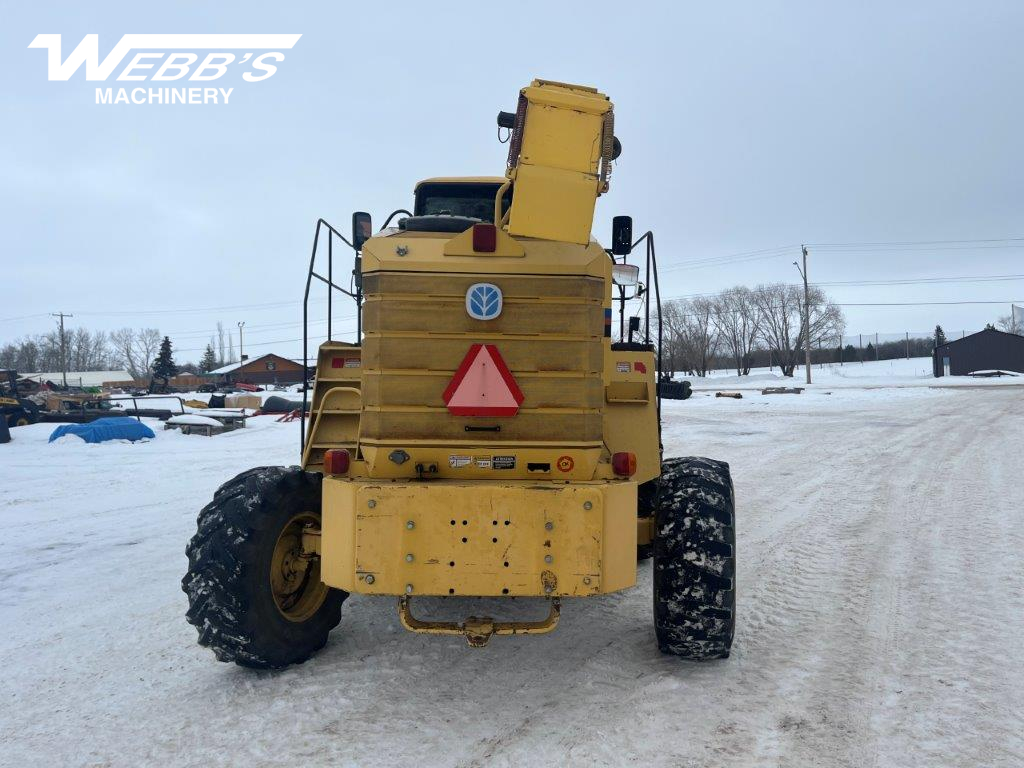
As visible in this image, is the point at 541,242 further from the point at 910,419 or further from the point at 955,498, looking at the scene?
the point at 910,419

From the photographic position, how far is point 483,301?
3.72 metres

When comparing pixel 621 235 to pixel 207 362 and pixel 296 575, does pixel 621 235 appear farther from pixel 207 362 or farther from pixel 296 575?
pixel 207 362

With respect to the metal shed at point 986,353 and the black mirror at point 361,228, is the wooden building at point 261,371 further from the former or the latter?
the black mirror at point 361,228


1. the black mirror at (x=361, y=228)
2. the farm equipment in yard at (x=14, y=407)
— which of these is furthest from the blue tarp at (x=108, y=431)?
the black mirror at (x=361, y=228)

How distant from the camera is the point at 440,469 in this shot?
368 centimetres

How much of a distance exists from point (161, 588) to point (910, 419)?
18595mm

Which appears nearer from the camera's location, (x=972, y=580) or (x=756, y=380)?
(x=972, y=580)

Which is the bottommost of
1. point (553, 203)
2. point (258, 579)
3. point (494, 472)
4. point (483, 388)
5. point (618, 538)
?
point (258, 579)

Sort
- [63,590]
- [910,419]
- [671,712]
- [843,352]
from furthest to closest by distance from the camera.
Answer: [843,352], [910,419], [63,590], [671,712]

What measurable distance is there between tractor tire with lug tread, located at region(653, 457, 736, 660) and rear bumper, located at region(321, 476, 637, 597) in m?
0.53

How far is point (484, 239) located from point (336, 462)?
4.80ft

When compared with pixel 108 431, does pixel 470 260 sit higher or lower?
higher

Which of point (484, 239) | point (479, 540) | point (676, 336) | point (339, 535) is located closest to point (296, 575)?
point (339, 535)

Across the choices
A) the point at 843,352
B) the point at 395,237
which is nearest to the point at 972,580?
the point at 395,237
